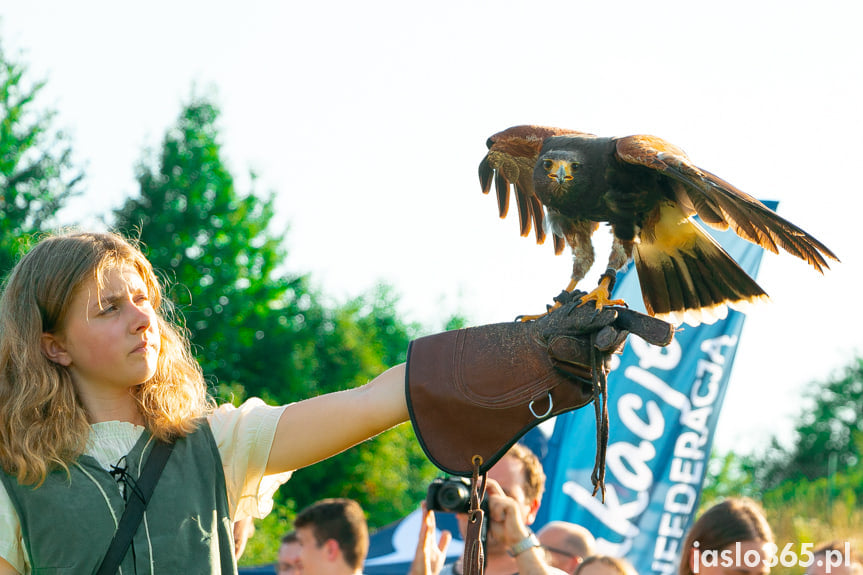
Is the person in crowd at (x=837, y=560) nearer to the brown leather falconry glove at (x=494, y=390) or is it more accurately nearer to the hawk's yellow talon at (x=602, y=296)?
the hawk's yellow talon at (x=602, y=296)

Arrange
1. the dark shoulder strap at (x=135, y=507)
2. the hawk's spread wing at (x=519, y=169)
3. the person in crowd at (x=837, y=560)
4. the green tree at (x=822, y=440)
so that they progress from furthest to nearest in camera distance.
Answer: the green tree at (x=822, y=440) < the person in crowd at (x=837, y=560) < the hawk's spread wing at (x=519, y=169) < the dark shoulder strap at (x=135, y=507)

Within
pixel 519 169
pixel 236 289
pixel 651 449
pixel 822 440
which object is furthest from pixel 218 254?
pixel 822 440

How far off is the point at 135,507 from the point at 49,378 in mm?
288

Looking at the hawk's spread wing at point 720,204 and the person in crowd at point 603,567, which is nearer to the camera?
the hawk's spread wing at point 720,204

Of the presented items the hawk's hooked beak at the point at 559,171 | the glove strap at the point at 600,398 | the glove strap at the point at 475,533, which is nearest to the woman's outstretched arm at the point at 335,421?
the glove strap at the point at 475,533

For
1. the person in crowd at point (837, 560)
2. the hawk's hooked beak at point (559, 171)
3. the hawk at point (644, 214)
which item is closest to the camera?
the hawk at point (644, 214)

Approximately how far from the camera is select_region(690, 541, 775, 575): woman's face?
267 cm

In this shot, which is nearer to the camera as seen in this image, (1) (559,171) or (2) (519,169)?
(1) (559,171)

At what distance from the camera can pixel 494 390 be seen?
5.24 ft

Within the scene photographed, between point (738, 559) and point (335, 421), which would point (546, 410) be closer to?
point (335, 421)

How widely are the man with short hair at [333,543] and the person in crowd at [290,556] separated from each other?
0.42 feet

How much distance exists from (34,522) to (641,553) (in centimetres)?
421

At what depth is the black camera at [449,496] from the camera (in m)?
2.77

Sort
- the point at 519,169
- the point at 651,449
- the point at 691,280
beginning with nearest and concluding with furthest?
1. the point at 691,280
2. the point at 519,169
3. the point at 651,449
